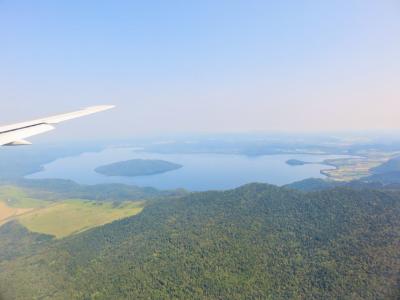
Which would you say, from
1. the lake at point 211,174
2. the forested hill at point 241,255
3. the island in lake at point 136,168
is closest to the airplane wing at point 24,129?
the forested hill at point 241,255

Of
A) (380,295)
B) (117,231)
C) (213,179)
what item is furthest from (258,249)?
(213,179)

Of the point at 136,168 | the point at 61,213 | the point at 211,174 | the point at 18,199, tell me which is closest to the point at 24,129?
the point at 61,213

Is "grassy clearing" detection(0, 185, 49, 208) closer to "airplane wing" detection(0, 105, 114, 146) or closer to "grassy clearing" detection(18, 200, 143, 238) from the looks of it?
"grassy clearing" detection(18, 200, 143, 238)

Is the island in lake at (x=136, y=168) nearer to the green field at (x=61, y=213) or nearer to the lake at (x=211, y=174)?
the lake at (x=211, y=174)

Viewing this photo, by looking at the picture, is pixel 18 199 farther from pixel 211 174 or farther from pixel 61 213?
pixel 211 174

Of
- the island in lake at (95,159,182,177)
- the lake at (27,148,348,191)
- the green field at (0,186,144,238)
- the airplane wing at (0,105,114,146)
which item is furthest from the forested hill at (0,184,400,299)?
the island in lake at (95,159,182,177)

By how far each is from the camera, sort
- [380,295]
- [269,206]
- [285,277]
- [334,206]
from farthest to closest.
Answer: [269,206] → [334,206] → [285,277] → [380,295]

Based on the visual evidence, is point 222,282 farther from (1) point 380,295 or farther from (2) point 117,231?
(2) point 117,231
